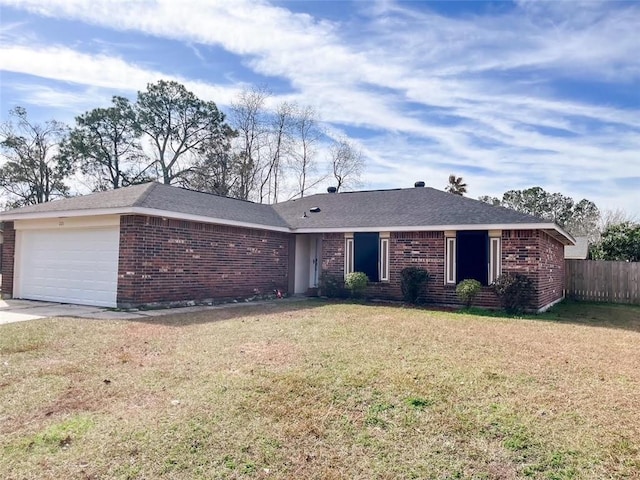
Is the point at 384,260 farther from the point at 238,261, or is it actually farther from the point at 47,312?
the point at 47,312

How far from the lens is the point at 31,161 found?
1192 inches

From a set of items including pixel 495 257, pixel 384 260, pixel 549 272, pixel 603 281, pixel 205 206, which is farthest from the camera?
pixel 603 281

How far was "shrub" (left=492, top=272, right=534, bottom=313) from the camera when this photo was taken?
11312mm

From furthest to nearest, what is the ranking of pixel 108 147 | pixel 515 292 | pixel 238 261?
1. pixel 108 147
2. pixel 238 261
3. pixel 515 292

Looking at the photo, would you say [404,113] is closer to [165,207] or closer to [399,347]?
[165,207]

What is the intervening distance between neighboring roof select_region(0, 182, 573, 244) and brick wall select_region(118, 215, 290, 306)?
401mm

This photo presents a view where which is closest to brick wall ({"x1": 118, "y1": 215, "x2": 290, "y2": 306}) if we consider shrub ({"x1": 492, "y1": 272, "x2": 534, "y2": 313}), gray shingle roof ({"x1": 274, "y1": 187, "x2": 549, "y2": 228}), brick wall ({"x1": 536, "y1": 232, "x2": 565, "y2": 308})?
gray shingle roof ({"x1": 274, "y1": 187, "x2": 549, "y2": 228})

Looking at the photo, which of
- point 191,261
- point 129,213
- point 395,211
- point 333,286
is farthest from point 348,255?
point 129,213

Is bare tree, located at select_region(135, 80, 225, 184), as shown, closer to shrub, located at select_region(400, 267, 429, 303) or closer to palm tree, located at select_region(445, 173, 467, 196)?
palm tree, located at select_region(445, 173, 467, 196)

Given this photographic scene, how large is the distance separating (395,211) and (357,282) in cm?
297

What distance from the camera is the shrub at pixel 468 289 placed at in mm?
11742

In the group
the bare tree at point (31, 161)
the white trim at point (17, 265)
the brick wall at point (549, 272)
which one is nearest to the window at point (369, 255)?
the brick wall at point (549, 272)

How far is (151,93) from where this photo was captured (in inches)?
1220

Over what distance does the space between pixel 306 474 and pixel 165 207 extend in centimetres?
908
